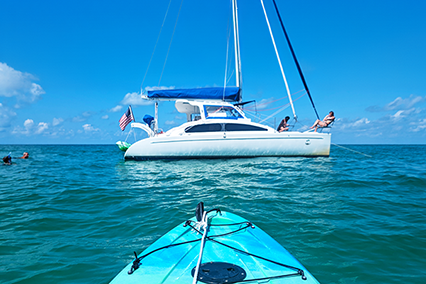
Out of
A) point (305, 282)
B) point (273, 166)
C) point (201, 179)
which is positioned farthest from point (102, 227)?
point (273, 166)

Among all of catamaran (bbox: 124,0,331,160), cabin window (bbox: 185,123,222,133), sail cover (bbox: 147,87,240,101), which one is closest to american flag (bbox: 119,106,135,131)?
sail cover (bbox: 147,87,240,101)

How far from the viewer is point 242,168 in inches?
426

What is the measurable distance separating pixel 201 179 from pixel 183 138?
477 centimetres

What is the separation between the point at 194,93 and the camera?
14266 millimetres

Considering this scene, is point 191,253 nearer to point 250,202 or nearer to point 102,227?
point 102,227

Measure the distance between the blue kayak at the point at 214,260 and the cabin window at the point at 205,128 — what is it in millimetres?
10093

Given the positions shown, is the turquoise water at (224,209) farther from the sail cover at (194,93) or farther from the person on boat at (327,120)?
the sail cover at (194,93)

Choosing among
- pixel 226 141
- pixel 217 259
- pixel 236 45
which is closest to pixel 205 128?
pixel 226 141

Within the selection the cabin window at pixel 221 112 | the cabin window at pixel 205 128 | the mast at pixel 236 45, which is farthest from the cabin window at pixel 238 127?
the mast at pixel 236 45

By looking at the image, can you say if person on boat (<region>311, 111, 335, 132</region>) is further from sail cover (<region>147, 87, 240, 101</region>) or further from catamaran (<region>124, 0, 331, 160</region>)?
sail cover (<region>147, 87, 240, 101</region>)

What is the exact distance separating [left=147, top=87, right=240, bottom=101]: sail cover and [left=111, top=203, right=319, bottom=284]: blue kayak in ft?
37.9

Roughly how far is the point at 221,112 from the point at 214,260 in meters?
12.3

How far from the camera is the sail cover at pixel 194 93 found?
14.3m

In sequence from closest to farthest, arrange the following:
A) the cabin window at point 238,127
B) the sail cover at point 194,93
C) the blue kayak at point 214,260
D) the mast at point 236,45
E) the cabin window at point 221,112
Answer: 1. the blue kayak at point 214,260
2. the cabin window at point 238,127
3. the cabin window at point 221,112
4. the sail cover at point 194,93
5. the mast at point 236,45
